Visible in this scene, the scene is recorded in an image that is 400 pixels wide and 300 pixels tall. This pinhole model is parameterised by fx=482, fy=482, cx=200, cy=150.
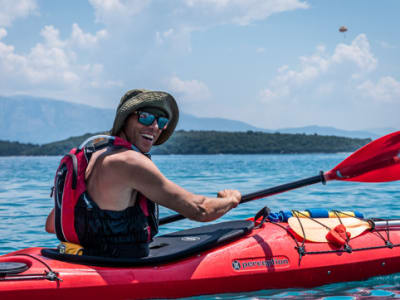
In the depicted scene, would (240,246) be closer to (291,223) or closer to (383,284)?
Result: (291,223)

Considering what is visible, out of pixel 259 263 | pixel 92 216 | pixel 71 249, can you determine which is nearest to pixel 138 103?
pixel 92 216

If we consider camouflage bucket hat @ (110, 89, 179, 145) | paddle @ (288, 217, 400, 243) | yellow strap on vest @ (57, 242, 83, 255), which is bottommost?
paddle @ (288, 217, 400, 243)

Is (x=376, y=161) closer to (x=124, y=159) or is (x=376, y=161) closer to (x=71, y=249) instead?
(x=124, y=159)

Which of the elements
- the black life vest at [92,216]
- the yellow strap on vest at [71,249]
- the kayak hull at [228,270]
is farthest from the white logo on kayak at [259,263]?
the yellow strap on vest at [71,249]

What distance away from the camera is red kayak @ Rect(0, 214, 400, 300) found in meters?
3.33

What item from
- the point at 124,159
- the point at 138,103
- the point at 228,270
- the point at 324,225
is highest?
the point at 138,103

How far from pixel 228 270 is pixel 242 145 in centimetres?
10450


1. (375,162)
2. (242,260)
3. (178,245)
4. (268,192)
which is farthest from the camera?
(375,162)

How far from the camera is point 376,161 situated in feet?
16.7

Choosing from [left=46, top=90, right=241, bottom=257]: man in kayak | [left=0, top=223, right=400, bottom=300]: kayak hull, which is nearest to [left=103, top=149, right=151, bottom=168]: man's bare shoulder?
[left=46, top=90, right=241, bottom=257]: man in kayak

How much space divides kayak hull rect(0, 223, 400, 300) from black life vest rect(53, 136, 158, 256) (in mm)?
193

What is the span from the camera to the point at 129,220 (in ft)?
10.9

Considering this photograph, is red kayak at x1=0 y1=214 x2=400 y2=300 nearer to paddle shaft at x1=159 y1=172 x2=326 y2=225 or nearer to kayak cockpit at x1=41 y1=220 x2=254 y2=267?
kayak cockpit at x1=41 y1=220 x2=254 y2=267

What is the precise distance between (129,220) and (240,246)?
1.13 metres
